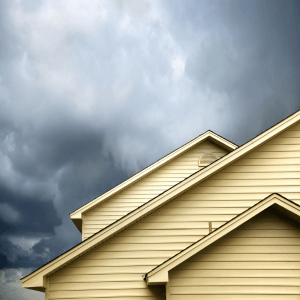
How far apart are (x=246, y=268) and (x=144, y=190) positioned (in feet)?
25.3

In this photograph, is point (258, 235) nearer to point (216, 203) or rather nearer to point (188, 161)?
point (216, 203)

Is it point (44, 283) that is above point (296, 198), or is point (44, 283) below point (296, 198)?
below

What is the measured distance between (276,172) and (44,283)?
7.60 metres

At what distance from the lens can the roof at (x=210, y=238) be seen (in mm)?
5031

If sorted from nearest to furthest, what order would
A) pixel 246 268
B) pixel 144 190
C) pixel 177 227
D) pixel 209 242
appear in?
pixel 209 242 < pixel 246 268 < pixel 177 227 < pixel 144 190

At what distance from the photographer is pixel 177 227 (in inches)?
281

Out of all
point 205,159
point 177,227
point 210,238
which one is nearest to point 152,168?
point 205,159

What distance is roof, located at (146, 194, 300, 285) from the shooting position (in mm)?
5031

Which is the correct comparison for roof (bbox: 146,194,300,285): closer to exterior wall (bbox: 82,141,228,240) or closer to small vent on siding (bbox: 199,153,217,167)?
small vent on siding (bbox: 199,153,217,167)

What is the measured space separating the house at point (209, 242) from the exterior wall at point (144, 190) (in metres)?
4.55

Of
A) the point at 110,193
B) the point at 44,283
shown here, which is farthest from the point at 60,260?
the point at 110,193

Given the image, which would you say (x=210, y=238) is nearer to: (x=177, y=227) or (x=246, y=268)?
(x=246, y=268)

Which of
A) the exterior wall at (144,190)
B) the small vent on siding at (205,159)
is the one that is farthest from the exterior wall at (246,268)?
the exterior wall at (144,190)

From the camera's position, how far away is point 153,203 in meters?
6.88
